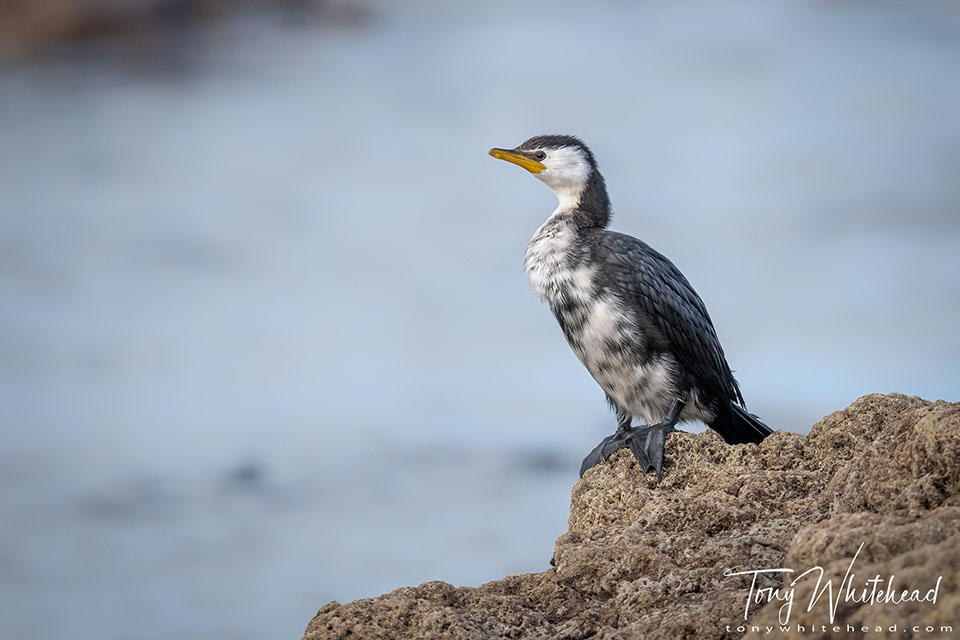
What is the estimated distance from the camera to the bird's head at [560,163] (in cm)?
732

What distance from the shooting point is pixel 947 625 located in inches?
94.3

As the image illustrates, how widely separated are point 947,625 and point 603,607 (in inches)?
75.1

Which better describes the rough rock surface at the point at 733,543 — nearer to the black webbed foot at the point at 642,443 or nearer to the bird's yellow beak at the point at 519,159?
the black webbed foot at the point at 642,443

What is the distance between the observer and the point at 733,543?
13.9ft

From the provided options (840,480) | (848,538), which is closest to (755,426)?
(840,480)

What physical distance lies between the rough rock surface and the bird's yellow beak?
2.76 meters

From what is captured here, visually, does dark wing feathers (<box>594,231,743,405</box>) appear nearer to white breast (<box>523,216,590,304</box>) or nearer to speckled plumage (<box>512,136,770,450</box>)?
speckled plumage (<box>512,136,770,450</box>)

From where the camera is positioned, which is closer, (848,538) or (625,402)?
(848,538)

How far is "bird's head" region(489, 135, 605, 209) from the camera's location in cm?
732

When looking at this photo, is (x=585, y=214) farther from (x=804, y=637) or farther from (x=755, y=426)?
(x=804, y=637)

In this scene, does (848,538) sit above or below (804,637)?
above

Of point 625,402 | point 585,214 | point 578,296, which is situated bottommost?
point 625,402
